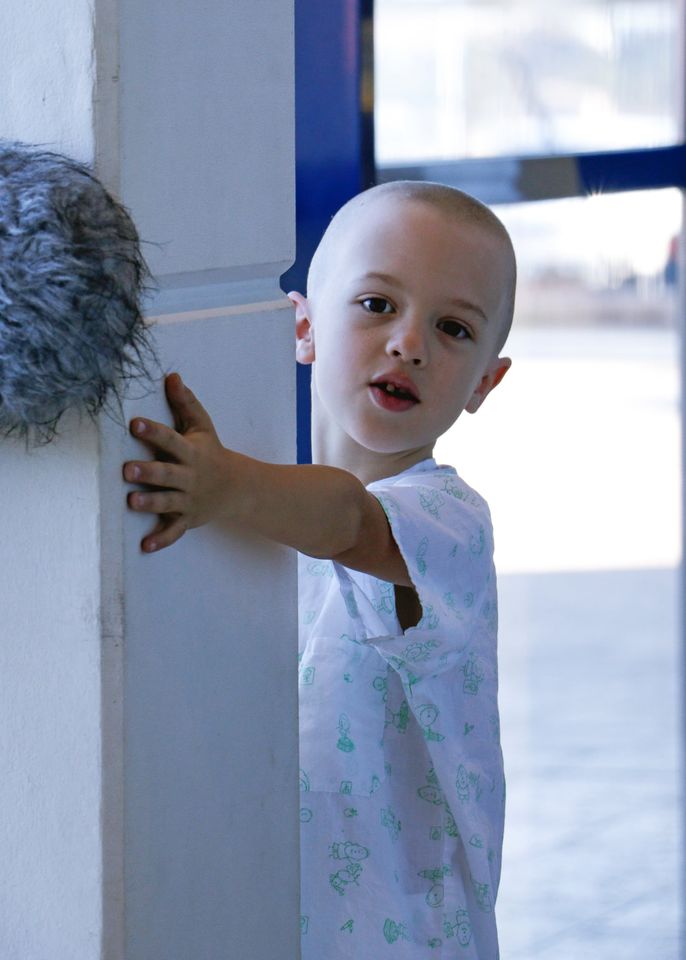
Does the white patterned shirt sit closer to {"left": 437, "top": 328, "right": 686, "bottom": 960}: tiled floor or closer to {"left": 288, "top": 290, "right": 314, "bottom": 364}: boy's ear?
{"left": 288, "top": 290, "right": 314, "bottom": 364}: boy's ear

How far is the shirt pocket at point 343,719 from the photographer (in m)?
1.29

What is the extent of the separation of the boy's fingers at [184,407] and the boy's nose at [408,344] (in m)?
0.39

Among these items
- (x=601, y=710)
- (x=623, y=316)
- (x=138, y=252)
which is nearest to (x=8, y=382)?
(x=138, y=252)

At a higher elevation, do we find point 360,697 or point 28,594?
point 28,594

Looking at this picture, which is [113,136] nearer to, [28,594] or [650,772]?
[28,594]

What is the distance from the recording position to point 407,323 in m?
1.32

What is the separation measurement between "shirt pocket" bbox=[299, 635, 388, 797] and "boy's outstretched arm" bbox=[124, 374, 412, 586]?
17 cm

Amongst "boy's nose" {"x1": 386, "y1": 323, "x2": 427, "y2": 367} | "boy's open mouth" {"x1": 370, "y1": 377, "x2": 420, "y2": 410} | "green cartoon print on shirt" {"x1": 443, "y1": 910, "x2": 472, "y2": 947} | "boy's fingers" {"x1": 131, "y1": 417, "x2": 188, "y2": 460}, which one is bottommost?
"green cartoon print on shirt" {"x1": 443, "y1": 910, "x2": 472, "y2": 947}

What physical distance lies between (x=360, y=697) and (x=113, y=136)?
1.98 feet

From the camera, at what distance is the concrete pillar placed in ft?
2.81

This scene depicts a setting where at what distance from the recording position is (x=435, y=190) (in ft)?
4.55

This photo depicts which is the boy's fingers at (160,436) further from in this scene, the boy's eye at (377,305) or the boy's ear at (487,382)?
the boy's ear at (487,382)

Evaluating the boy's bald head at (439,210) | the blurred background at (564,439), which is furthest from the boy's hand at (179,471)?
the blurred background at (564,439)

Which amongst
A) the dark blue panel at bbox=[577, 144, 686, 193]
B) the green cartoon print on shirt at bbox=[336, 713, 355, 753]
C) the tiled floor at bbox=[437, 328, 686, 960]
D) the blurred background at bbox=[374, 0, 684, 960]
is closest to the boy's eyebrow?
the green cartoon print on shirt at bbox=[336, 713, 355, 753]
